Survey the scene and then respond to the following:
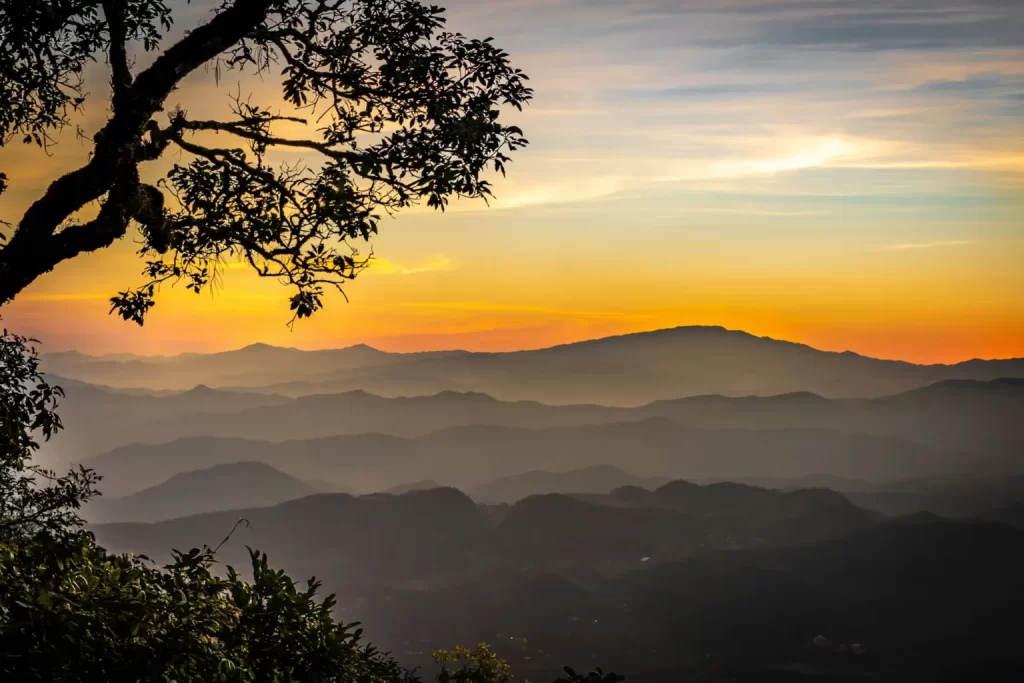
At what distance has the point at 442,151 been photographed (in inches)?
522

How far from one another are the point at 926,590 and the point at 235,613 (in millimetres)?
200151

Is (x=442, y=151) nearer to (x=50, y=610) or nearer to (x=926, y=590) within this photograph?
(x=50, y=610)

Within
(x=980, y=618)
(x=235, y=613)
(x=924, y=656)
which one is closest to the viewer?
(x=235, y=613)

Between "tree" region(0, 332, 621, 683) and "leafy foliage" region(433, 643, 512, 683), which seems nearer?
"tree" region(0, 332, 621, 683)

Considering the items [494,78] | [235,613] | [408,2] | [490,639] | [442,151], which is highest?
[408,2]

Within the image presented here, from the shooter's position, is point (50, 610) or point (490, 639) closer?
point (50, 610)

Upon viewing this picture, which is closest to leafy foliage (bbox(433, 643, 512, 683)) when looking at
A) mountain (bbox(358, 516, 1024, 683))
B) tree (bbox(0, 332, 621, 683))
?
tree (bbox(0, 332, 621, 683))

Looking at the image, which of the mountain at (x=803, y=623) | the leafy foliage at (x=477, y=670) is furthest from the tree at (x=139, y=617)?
the mountain at (x=803, y=623)

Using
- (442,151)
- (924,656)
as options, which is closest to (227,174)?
(442,151)

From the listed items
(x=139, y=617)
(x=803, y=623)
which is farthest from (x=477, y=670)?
(x=803, y=623)

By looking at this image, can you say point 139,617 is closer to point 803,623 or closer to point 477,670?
point 477,670

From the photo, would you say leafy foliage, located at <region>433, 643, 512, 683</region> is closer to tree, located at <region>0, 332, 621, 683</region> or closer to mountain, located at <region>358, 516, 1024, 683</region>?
tree, located at <region>0, 332, 621, 683</region>

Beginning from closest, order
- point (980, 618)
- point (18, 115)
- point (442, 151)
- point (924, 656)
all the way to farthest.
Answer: point (442, 151) < point (18, 115) < point (924, 656) < point (980, 618)

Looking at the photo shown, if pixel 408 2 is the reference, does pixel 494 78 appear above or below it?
below
